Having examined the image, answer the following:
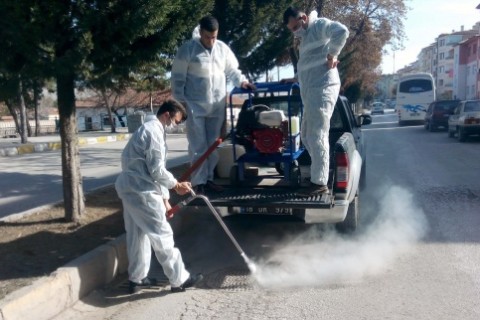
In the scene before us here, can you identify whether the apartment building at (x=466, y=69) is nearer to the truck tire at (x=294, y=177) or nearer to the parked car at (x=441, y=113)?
the parked car at (x=441, y=113)

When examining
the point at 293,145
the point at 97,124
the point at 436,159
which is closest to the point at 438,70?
the point at 97,124

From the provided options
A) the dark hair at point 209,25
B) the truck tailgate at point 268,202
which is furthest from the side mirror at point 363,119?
the dark hair at point 209,25

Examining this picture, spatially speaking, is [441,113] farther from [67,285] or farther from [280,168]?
[67,285]

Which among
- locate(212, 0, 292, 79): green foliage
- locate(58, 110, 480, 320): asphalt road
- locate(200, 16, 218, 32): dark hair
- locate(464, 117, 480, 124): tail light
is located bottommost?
locate(58, 110, 480, 320): asphalt road

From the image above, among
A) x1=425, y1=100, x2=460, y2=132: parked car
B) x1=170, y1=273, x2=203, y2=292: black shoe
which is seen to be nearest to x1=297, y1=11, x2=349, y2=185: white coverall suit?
x1=170, y1=273, x2=203, y2=292: black shoe

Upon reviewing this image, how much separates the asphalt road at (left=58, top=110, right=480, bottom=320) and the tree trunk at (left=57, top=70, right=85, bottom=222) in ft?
4.70

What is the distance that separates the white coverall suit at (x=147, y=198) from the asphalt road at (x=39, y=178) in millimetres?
2958

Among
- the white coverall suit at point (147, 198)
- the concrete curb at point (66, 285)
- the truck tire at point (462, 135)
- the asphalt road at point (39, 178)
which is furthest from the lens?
the truck tire at point (462, 135)

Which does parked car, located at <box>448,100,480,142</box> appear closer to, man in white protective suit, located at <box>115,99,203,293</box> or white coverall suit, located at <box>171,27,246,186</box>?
white coverall suit, located at <box>171,27,246,186</box>

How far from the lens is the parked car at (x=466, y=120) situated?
63.0 feet

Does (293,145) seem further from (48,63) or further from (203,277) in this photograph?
(48,63)

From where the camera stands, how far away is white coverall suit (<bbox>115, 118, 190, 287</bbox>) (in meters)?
4.52

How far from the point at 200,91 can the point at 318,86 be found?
1.48 meters

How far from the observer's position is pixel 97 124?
172 feet
